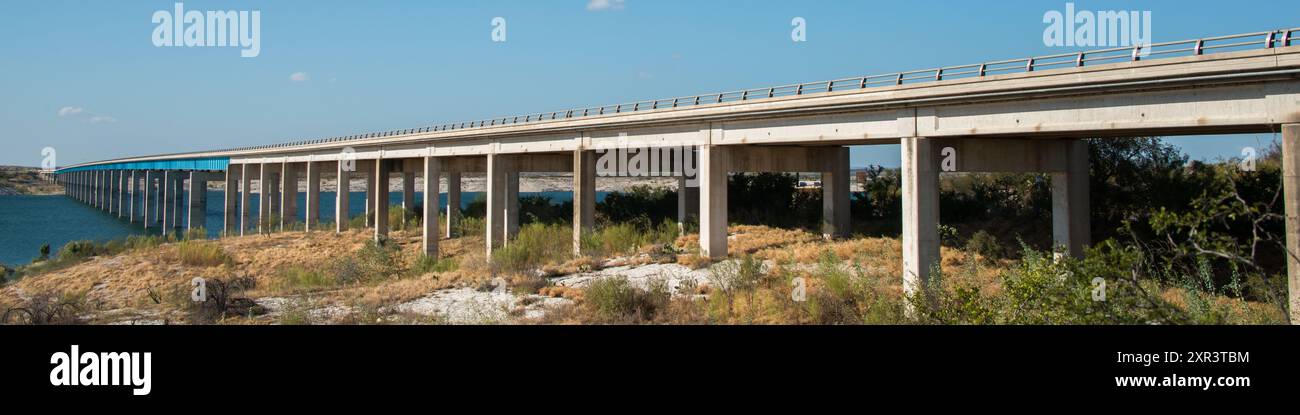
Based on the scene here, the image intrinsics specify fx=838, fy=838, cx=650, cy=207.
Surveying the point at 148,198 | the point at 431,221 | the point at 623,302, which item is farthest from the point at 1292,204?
the point at 148,198

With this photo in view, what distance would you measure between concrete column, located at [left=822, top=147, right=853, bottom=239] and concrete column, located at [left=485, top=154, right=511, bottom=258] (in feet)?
51.3

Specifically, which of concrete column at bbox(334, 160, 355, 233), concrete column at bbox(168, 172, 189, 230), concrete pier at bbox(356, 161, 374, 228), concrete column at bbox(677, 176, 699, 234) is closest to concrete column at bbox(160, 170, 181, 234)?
concrete column at bbox(168, 172, 189, 230)

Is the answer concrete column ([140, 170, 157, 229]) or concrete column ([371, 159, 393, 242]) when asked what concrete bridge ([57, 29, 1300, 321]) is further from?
concrete column ([140, 170, 157, 229])

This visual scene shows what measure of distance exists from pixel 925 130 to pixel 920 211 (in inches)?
81.9

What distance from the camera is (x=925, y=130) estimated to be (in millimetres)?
21422

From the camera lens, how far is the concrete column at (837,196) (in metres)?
33.9

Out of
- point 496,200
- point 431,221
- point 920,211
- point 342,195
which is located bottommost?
point 431,221

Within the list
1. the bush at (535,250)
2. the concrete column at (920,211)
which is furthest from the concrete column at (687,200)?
the concrete column at (920,211)

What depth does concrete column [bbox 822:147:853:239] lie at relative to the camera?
33.9 metres

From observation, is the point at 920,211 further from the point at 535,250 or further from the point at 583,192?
the point at 583,192
